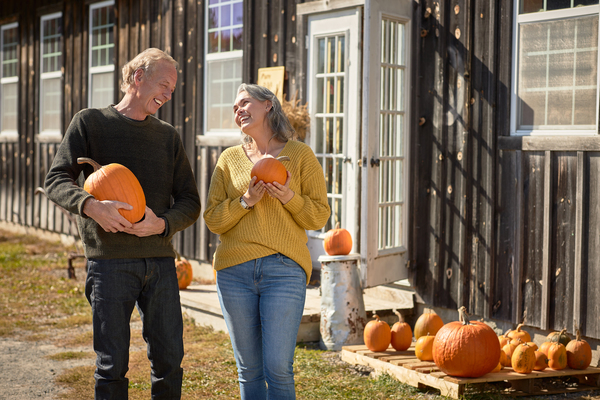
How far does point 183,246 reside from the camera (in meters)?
8.34

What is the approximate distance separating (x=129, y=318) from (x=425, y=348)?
2276 mm

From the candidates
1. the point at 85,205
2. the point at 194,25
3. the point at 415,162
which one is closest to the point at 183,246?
the point at 194,25

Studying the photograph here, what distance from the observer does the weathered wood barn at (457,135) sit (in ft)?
15.1

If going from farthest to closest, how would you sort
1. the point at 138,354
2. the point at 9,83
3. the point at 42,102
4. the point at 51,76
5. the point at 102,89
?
1. the point at 9,83
2. the point at 42,102
3. the point at 51,76
4. the point at 102,89
5. the point at 138,354

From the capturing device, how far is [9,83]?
1235 cm

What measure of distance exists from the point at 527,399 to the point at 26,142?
32.5ft

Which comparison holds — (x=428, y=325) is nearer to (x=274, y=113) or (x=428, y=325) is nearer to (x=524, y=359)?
(x=524, y=359)

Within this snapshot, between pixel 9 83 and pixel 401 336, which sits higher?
→ pixel 9 83

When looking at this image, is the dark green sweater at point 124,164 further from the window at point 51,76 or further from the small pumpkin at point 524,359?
the window at point 51,76

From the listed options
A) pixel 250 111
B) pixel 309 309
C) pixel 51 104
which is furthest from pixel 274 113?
pixel 51 104

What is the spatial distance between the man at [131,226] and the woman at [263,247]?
0.23 metres

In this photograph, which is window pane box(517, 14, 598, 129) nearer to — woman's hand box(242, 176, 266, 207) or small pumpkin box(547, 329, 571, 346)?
small pumpkin box(547, 329, 571, 346)

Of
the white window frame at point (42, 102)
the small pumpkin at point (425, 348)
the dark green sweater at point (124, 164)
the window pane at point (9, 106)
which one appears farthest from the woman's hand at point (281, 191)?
the window pane at point (9, 106)

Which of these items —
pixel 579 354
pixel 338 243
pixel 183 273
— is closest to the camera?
pixel 579 354
